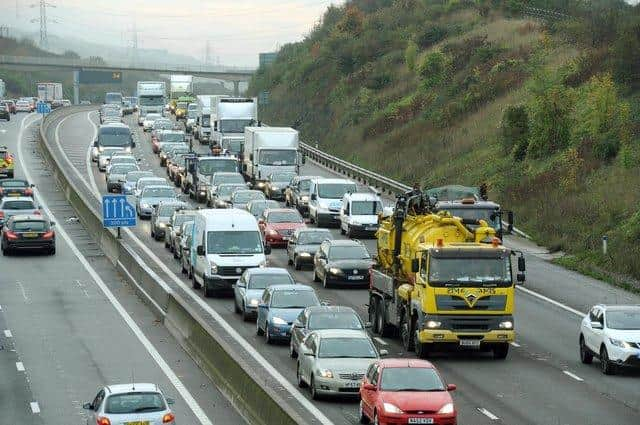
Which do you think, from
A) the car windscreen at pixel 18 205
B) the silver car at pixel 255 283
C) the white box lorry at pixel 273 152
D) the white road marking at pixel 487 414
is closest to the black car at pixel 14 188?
the car windscreen at pixel 18 205

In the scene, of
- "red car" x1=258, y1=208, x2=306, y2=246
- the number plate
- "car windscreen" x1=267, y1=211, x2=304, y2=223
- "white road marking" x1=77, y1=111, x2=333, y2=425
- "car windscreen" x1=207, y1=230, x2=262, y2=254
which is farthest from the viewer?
"car windscreen" x1=267, y1=211, x2=304, y2=223

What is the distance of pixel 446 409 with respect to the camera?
24766mm

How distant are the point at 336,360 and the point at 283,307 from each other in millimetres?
7654

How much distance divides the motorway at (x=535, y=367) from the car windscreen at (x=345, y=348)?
887 mm

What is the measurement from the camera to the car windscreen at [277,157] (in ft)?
243

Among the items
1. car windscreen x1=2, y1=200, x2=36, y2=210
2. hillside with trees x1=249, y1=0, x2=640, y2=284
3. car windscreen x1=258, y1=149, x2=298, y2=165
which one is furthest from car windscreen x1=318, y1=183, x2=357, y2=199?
car windscreen x1=2, y1=200, x2=36, y2=210

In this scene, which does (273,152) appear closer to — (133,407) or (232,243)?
(232,243)

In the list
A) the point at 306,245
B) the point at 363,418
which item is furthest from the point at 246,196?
the point at 363,418

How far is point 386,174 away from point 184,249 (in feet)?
118

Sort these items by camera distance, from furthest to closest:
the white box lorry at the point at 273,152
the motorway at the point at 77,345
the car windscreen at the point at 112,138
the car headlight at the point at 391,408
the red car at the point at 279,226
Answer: the car windscreen at the point at 112,138
the white box lorry at the point at 273,152
the red car at the point at 279,226
the motorway at the point at 77,345
the car headlight at the point at 391,408

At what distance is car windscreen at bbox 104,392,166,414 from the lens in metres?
23.5

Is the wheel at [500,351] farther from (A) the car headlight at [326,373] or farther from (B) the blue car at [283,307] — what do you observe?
(A) the car headlight at [326,373]

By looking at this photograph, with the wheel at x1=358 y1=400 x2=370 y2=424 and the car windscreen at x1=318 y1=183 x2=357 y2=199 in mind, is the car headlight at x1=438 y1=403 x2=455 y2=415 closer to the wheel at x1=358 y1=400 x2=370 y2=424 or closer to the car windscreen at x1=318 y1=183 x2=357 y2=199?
the wheel at x1=358 y1=400 x2=370 y2=424

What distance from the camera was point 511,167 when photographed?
70688 mm
